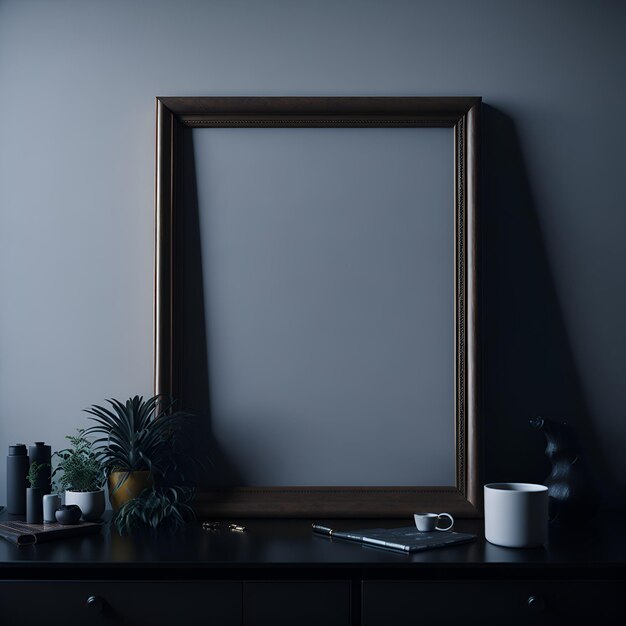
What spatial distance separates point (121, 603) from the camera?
4.42 feet

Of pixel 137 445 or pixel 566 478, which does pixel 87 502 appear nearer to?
pixel 137 445

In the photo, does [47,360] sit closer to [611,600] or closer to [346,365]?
[346,365]

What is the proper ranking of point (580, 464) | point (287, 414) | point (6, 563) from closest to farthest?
point (6, 563) < point (580, 464) < point (287, 414)

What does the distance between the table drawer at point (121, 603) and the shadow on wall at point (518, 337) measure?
778mm

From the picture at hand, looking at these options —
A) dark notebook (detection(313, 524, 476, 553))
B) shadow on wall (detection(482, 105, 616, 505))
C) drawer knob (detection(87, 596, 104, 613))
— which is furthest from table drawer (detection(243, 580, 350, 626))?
shadow on wall (detection(482, 105, 616, 505))

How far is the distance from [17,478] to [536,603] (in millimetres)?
1153

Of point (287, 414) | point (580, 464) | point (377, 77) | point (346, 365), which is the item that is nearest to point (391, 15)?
point (377, 77)

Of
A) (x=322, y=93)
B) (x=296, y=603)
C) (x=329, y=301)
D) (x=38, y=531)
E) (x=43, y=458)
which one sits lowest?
(x=296, y=603)

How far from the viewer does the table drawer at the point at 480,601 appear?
4.39ft

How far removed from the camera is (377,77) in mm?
1854

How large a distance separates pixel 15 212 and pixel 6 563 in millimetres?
905

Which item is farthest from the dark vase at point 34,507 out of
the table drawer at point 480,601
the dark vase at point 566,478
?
the dark vase at point 566,478

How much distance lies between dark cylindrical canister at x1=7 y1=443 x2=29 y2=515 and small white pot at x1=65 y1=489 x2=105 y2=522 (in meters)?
0.14

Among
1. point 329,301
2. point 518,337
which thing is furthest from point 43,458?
point 518,337
